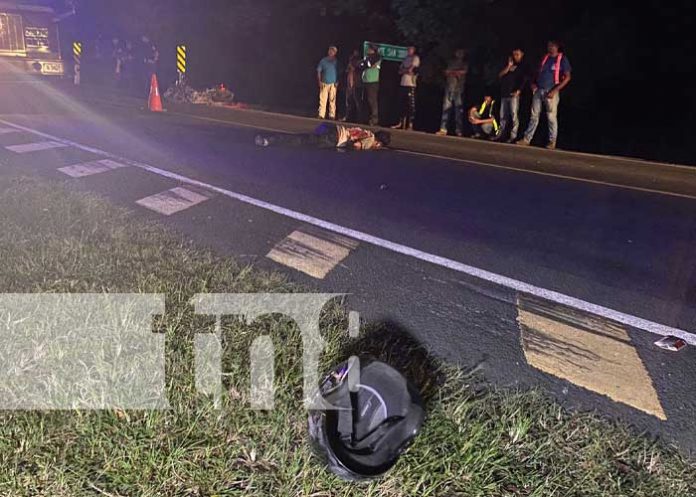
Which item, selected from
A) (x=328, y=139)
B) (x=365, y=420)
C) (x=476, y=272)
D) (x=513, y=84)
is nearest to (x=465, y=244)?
(x=476, y=272)

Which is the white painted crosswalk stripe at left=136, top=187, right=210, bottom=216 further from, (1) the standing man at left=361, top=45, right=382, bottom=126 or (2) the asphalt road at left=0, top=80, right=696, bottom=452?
(1) the standing man at left=361, top=45, right=382, bottom=126

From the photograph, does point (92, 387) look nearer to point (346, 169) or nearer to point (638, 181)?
point (346, 169)

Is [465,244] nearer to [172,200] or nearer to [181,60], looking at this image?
[172,200]

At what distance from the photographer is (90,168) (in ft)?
24.7

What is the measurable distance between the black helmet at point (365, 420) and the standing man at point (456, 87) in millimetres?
10921

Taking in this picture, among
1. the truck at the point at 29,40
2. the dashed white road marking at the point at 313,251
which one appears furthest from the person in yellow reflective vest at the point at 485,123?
the truck at the point at 29,40

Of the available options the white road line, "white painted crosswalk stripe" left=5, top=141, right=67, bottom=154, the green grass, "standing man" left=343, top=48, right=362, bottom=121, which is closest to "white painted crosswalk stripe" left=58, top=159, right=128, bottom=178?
the white road line

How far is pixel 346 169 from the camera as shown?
323 inches

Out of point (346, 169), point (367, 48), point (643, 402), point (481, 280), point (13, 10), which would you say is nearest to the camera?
point (643, 402)

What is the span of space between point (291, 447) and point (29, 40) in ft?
69.0

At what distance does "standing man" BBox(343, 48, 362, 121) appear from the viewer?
14.5 meters

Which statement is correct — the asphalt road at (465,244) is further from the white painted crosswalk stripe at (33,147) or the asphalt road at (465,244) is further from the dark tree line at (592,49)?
the dark tree line at (592,49)

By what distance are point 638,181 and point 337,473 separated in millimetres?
7853

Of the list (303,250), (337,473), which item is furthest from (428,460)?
(303,250)
